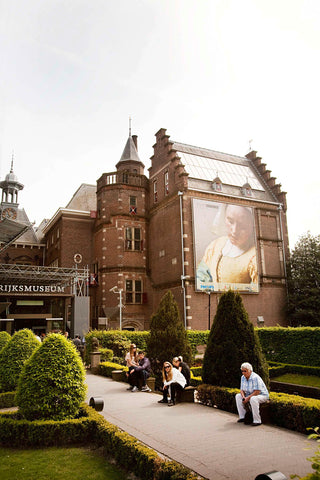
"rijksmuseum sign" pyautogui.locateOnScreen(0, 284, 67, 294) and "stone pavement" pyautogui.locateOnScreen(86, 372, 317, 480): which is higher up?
"rijksmuseum sign" pyautogui.locateOnScreen(0, 284, 67, 294)

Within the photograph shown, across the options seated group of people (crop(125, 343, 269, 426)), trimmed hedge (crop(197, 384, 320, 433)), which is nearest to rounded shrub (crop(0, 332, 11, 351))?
Result: seated group of people (crop(125, 343, 269, 426))

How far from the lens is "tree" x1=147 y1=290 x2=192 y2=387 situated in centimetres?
1605

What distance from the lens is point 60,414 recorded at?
8.38 m

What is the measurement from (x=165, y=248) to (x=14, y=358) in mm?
22923

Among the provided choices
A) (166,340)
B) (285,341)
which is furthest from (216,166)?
(166,340)

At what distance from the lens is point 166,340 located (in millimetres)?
16141

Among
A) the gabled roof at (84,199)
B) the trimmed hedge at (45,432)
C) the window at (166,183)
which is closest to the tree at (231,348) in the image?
the trimmed hedge at (45,432)

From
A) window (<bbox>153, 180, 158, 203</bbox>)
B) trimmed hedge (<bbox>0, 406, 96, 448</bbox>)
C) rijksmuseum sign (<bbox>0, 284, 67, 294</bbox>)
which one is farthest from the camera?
window (<bbox>153, 180, 158, 203</bbox>)

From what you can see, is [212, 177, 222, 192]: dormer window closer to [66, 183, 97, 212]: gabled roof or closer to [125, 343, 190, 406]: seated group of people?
[66, 183, 97, 212]: gabled roof

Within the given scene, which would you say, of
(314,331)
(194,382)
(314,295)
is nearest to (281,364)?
(314,331)

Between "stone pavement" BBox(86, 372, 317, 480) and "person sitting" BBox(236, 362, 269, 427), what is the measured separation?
30cm

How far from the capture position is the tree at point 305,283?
34.5 m

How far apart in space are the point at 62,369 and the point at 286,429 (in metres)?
5.36

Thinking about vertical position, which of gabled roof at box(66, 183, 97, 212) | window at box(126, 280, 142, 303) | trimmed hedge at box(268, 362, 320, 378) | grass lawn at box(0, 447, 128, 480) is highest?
gabled roof at box(66, 183, 97, 212)
